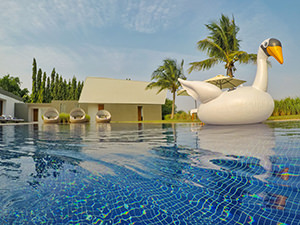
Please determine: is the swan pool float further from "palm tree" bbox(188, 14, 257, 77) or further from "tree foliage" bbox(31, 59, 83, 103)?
"tree foliage" bbox(31, 59, 83, 103)

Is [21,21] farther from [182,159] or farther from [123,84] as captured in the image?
[182,159]

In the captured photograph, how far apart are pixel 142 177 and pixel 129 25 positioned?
15.0 m

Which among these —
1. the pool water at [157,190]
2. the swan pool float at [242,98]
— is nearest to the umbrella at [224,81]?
the swan pool float at [242,98]

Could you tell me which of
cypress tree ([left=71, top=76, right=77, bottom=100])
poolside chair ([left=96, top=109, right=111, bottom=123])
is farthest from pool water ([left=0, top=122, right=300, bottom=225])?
cypress tree ([left=71, top=76, right=77, bottom=100])

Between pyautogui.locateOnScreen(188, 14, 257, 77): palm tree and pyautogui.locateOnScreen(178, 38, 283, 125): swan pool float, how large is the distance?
749 centimetres

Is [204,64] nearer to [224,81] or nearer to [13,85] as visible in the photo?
[224,81]

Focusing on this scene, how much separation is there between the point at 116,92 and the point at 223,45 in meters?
13.5

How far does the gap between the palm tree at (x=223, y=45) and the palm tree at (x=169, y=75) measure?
16.1ft

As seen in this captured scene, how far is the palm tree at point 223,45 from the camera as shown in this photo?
13.8 metres

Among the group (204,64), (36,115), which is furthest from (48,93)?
(204,64)

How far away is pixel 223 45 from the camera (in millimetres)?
14336

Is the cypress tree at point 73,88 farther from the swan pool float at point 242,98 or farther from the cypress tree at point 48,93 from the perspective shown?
the swan pool float at point 242,98

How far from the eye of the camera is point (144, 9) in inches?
489

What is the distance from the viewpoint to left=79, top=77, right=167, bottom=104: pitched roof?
864 inches
